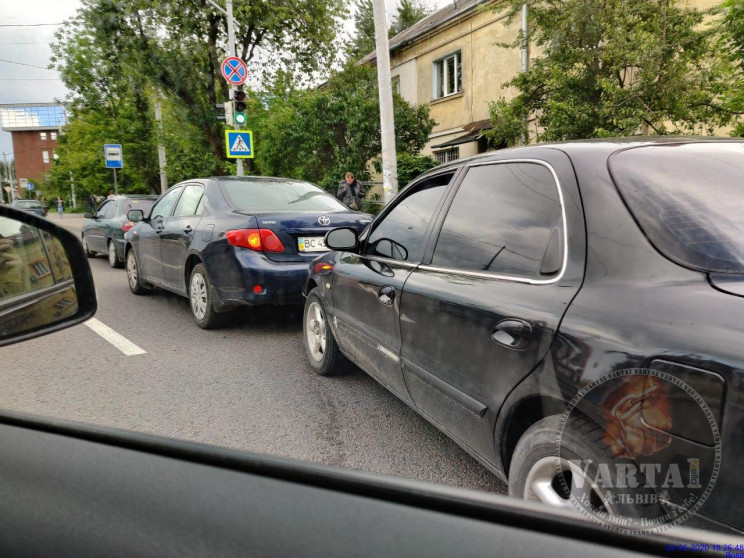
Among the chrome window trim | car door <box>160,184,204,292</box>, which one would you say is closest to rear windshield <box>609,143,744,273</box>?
the chrome window trim

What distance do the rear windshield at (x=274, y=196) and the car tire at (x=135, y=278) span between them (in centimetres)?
257

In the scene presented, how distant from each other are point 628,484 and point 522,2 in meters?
11.7

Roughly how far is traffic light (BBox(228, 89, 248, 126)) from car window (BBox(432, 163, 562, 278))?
40.6 ft

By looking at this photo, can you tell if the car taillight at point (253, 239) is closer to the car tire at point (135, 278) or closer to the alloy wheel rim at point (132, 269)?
the car tire at point (135, 278)

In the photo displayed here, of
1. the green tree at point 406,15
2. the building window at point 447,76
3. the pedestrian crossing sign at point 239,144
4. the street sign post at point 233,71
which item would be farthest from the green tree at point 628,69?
the green tree at point 406,15

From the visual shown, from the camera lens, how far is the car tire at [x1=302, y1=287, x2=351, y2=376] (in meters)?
4.13

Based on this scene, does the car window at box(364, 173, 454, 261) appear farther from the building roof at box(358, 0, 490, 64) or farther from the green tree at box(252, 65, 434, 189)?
the building roof at box(358, 0, 490, 64)

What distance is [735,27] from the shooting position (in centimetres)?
618

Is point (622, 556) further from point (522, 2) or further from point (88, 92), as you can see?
point (88, 92)

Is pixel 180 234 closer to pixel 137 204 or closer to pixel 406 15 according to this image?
pixel 137 204

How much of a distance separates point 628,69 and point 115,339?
32.7 feet

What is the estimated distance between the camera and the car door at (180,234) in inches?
239

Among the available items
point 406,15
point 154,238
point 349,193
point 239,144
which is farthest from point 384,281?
point 406,15

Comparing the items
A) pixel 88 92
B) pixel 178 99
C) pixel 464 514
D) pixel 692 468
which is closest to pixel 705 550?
pixel 464 514
